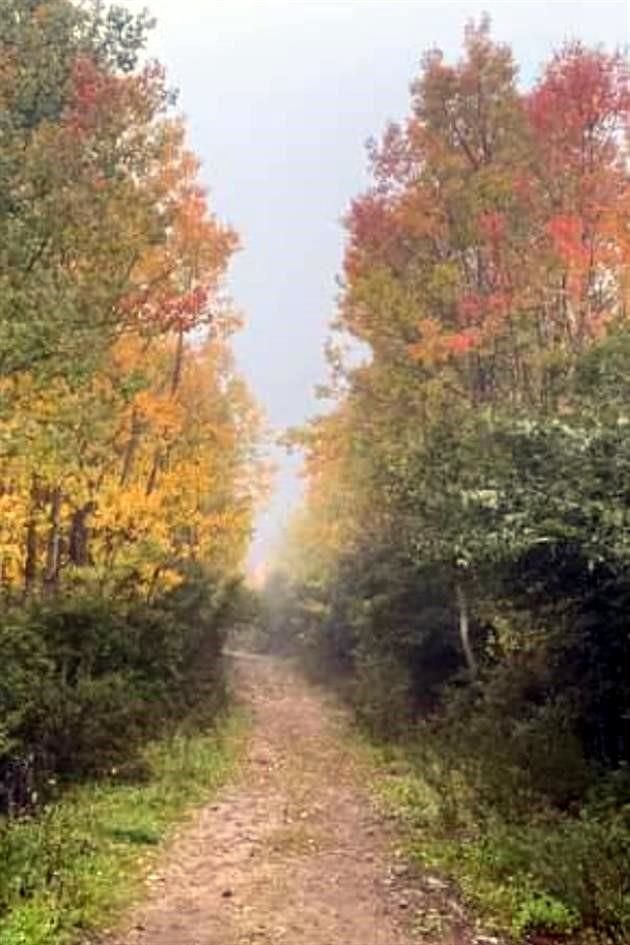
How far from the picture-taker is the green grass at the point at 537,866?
8.18 metres

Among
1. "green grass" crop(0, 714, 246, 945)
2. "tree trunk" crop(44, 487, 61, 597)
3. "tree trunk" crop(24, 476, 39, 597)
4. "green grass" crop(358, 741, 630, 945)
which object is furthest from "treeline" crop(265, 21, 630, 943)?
"tree trunk" crop(24, 476, 39, 597)

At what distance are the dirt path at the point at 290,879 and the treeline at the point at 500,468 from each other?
29.9 inches

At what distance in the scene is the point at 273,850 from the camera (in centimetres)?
1138

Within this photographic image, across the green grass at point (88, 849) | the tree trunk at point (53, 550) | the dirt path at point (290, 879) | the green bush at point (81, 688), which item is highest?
the tree trunk at point (53, 550)

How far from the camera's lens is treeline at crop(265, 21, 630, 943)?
10.7m

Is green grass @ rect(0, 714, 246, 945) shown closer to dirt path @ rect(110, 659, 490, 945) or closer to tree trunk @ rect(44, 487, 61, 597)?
dirt path @ rect(110, 659, 490, 945)

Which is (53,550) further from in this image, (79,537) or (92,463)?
(92,463)

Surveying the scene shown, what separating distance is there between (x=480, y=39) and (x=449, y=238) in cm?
420

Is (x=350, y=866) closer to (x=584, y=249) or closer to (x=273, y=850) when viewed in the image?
(x=273, y=850)

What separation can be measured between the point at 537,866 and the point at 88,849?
4.70 metres

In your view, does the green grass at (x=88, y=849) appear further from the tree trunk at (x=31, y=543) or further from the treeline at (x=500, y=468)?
the tree trunk at (x=31, y=543)

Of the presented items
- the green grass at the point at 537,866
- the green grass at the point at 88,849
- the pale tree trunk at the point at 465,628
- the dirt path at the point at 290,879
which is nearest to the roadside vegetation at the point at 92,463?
the green grass at the point at 88,849

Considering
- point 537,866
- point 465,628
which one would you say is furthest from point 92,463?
point 537,866

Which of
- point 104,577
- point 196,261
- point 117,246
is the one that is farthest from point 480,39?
point 104,577
